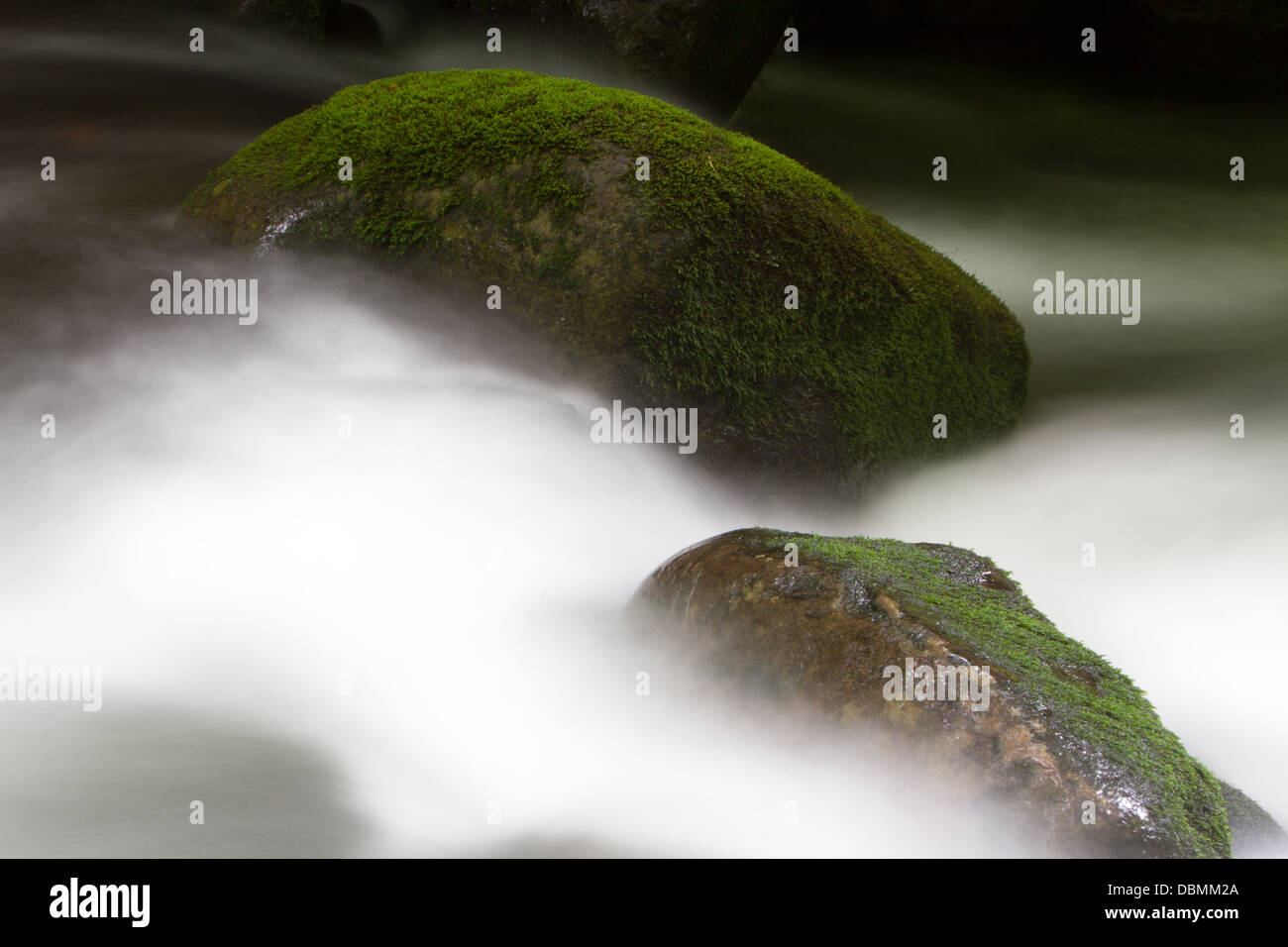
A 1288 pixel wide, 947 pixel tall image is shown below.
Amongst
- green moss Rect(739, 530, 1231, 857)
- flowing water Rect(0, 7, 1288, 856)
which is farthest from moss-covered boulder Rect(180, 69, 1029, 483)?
green moss Rect(739, 530, 1231, 857)

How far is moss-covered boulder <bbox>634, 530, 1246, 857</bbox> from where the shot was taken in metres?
3.54

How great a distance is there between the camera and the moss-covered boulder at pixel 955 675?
3.54 meters

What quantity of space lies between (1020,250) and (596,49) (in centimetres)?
408

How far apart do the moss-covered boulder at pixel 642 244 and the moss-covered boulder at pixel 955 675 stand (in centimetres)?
143

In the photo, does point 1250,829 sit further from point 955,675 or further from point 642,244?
point 642,244

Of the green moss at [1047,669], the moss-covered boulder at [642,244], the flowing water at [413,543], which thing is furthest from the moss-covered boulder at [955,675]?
the moss-covered boulder at [642,244]

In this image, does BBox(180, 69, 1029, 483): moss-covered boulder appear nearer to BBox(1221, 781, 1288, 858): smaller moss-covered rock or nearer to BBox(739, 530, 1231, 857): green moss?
BBox(739, 530, 1231, 857): green moss

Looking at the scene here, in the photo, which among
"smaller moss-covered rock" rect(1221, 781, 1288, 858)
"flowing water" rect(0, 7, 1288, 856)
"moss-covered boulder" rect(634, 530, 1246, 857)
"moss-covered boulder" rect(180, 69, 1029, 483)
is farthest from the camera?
"moss-covered boulder" rect(180, 69, 1029, 483)

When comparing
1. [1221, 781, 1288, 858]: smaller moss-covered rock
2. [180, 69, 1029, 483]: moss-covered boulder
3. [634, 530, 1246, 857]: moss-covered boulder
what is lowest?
[1221, 781, 1288, 858]: smaller moss-covered rock

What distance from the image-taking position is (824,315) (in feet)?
21.1

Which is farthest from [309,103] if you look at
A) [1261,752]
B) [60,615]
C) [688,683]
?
[1261,752]

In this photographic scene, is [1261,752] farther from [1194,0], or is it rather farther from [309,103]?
[1194,0]

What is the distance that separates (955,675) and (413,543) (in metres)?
2.57

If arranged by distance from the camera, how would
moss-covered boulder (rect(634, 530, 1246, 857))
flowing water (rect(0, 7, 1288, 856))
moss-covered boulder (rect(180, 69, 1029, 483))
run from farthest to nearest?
moss-covered boulder (rect(180, 69, 1029, 483))
flowing water (rect(0, 7, 1288, 856))
moss-covered boulder (rect(634, 530, 1246, 857))
